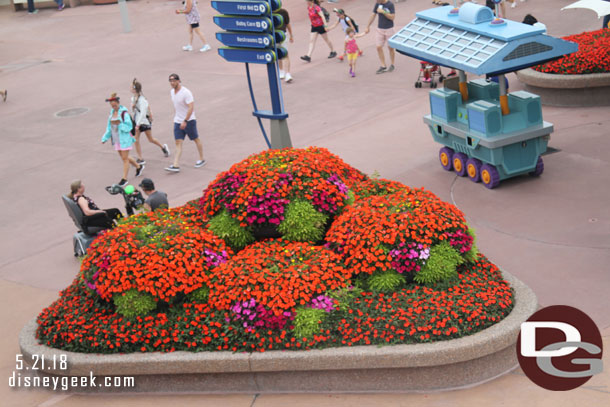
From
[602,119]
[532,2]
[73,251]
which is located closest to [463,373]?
[73,251]

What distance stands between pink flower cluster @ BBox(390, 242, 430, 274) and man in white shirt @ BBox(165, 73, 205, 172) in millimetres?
Answer: 6766

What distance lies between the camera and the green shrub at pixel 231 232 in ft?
28.3

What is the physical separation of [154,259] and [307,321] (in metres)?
1.71

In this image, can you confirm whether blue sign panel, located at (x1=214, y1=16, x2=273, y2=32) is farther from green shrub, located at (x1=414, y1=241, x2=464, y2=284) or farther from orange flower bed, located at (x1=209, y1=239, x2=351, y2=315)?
green shrub, located at (x1=414, y1=241, x2=464, y2=284)

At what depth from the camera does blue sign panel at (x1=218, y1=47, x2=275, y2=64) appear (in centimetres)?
1014

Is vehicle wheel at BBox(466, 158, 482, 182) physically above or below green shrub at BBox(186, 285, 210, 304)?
below

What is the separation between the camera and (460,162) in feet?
39.9

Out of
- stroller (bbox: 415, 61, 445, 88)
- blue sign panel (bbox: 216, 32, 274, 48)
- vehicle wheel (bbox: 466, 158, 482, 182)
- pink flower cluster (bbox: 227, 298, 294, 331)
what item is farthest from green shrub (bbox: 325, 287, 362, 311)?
stroller (bbox: 415, 61, 445, 88)

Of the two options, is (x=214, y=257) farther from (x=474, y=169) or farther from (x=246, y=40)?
(x=474, y=169)

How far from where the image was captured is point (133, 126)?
1383 cm

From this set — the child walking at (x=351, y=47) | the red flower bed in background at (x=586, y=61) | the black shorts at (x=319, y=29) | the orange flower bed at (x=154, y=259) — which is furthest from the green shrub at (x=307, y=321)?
the black shorts at (x=319, y=29)

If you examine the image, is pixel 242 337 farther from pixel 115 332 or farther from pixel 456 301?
pixel 456 301

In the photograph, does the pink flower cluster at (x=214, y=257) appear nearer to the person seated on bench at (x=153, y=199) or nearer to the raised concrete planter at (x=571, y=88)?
the person seated on bench at (x=153, y=199)

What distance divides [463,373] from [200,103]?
1224 centimetres
